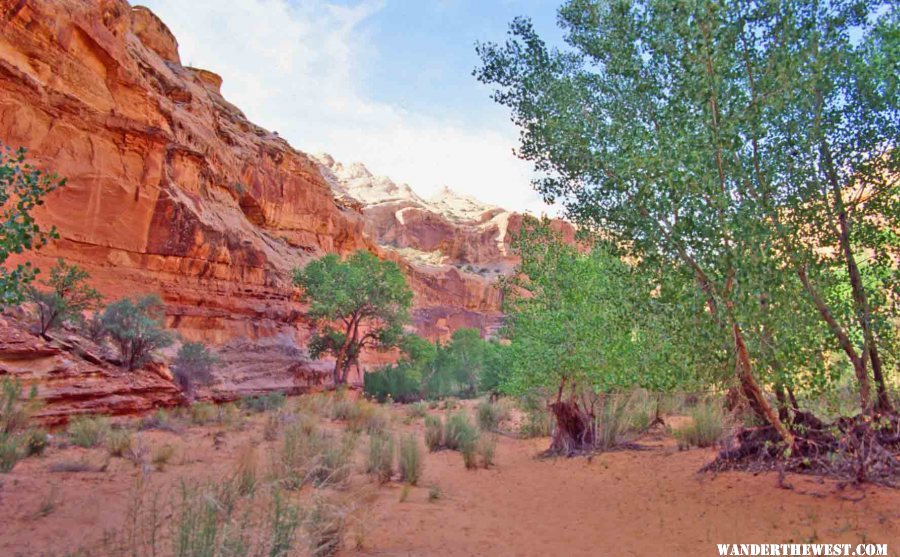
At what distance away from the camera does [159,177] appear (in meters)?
26.9

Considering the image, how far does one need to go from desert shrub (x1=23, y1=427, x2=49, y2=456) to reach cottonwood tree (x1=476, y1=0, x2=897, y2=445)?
10.1 metres

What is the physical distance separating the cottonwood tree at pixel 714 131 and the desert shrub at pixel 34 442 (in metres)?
10.1

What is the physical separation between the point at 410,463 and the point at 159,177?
25251 millimetres

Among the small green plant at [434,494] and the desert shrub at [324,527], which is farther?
the small green plant at [434,494]

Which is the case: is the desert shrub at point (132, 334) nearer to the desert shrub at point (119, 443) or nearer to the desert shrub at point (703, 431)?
the desert shrub at point (119, 443)

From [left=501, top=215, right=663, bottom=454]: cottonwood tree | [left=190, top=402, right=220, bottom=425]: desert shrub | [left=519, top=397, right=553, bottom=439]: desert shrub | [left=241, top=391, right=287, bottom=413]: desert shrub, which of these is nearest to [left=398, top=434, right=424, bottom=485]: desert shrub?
[left=501, top=215, right=663, bottom=454]: cottonwood tree

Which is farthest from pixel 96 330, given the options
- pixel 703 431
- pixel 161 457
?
pixel 703 431

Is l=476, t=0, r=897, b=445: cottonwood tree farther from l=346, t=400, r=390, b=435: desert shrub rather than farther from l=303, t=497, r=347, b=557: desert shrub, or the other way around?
l=346, t=400, r=390, b=435: desert shrub

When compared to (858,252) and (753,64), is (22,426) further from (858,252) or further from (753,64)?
(858,252)

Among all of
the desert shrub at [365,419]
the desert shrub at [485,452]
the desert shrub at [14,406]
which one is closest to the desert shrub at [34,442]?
the desert shrub at [14,406]

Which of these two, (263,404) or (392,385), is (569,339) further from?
(392,385)

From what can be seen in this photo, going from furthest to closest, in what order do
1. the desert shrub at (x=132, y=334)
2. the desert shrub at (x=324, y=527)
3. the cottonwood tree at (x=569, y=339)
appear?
the desert shrub at (x=132, y=334), the cottonwood tree at (x=569, y=339), the desert shrub at (x=324, y=527)

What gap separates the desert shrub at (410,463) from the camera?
8.62 metres

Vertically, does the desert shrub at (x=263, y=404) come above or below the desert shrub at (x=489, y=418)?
→ below
